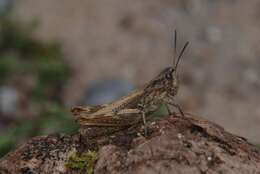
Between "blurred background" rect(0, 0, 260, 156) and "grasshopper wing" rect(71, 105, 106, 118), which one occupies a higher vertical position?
"blurred background" rect(0, 0, 260, 156)

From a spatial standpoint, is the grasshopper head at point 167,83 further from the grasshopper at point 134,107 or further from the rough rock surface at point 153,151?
the rough rock surface at point 153,151

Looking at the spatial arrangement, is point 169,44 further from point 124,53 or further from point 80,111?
point 80,111

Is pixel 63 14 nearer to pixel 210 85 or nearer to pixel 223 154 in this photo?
pixel 210 85

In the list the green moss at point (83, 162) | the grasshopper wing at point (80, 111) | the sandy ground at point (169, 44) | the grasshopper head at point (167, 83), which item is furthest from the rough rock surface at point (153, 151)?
the sandy ground at point (169, 44)

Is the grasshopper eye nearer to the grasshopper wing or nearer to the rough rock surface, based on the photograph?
the rough rock surface

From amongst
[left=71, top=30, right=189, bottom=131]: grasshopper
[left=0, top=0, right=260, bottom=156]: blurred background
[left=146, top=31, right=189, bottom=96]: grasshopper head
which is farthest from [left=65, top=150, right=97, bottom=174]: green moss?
[left=0, top=0, right=260, bottom=156]: blurred background
